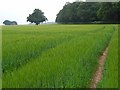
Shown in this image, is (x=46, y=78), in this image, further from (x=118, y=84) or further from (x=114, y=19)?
(x=114, y=19)

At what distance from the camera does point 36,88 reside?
18.4ft

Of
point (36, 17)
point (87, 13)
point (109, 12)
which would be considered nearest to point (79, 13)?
point (87, 13)

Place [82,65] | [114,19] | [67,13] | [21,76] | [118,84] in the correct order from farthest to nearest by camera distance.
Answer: [67,13]
[114,19]
[82,65]
[118,84]
[21,76]

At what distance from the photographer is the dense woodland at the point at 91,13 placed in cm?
6241

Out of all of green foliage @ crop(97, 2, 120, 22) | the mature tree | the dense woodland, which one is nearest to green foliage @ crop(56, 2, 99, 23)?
the dense woodland

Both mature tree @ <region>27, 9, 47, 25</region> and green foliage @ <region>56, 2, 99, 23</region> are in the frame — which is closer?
green foliage @ <region>56, 2, 99, 23</region>

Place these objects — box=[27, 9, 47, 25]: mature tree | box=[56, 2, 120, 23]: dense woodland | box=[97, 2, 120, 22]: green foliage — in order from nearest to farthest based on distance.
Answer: box=[97, 2, 120, 22]: green foliage, box=[56, 2, 120, 23]: dense woodland, box=[27, 9, 47, 25]: mature tree

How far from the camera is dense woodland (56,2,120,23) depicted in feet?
205

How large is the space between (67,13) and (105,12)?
86.1 feet

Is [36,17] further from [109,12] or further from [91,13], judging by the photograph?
[109,12]

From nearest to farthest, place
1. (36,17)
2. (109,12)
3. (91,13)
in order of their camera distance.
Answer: (109,12), (91,13), (36,17)

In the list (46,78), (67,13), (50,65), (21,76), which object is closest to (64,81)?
(46,78)

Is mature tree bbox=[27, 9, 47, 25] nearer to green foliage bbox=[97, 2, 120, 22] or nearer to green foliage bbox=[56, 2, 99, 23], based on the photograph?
green foliage bbox=[56, 2, 99, 23]

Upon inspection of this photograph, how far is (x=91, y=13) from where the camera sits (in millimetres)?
76062
